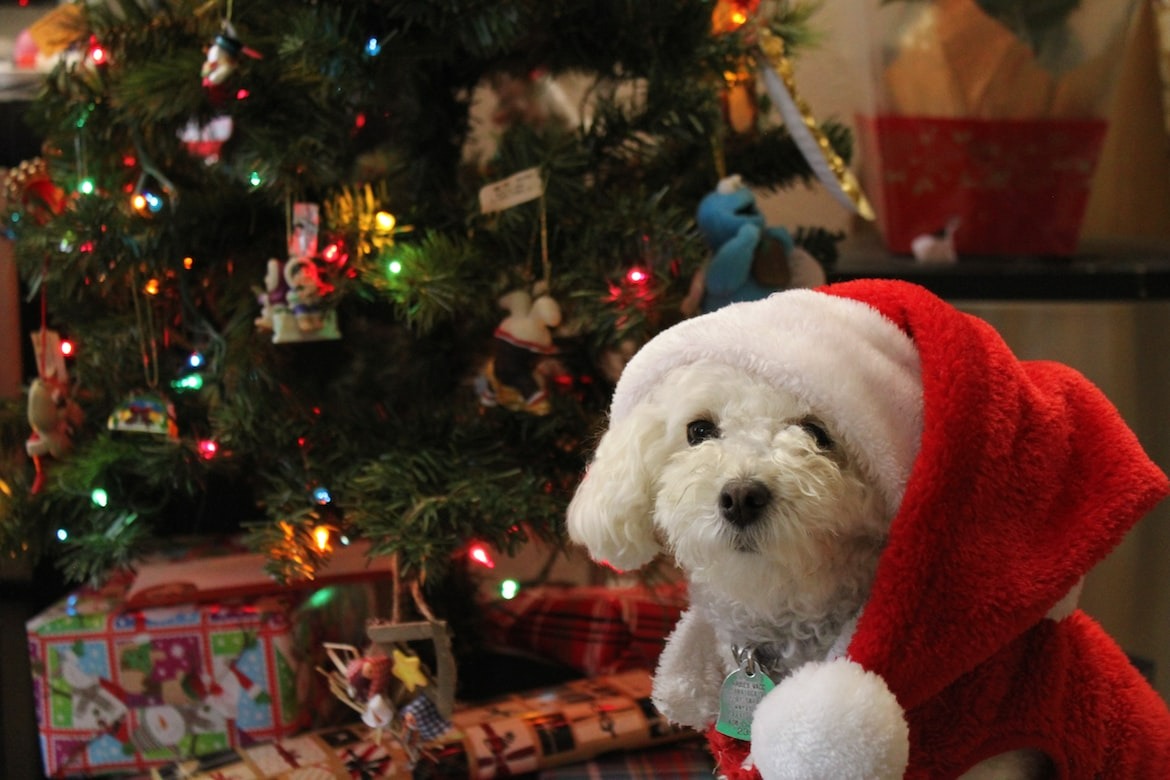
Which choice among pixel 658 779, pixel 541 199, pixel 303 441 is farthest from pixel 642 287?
pixel 658 779

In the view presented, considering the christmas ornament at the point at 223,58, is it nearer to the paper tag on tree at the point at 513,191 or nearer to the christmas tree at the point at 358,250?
the christmas tree at the point at 358,250

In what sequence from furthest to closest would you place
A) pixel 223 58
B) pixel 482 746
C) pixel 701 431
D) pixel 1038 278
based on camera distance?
pixel 1038 278, pixel 482 746, pixel 223 58, pixel 701 431

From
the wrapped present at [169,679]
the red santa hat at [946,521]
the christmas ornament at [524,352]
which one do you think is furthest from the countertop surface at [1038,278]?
the wrapped present at [169,679]

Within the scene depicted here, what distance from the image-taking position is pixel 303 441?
110 cm

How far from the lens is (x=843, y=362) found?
0.59 m

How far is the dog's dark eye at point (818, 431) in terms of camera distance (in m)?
0.62

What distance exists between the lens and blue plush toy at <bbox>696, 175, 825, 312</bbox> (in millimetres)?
1015

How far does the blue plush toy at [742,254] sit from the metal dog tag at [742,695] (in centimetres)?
43

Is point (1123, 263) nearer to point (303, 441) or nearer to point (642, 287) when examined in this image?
point (642, 287)

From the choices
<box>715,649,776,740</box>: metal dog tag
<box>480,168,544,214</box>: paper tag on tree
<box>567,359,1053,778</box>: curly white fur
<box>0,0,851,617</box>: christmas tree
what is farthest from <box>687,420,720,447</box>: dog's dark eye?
<box>480,168,544,214</box>: paper tag on tree

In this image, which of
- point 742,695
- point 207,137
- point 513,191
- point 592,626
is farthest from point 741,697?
point 207,137

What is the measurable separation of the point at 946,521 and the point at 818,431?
9 centimetres

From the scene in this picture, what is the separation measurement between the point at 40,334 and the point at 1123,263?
1272mm

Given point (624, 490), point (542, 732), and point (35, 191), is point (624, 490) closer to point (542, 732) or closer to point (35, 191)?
point (542, 732)
